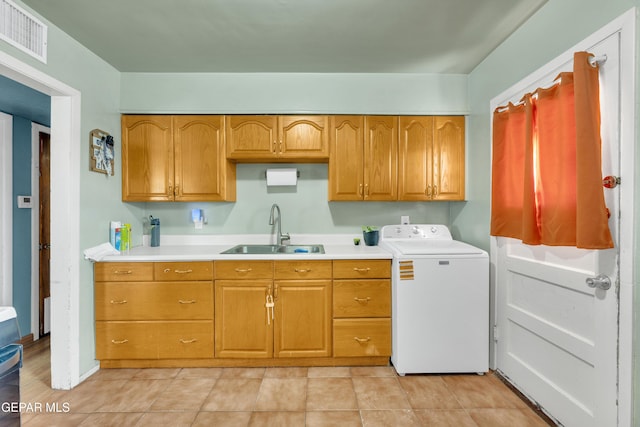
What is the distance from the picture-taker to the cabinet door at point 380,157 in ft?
8.97

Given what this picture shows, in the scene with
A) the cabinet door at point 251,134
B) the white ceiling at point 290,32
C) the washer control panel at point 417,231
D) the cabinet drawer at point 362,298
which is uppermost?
the white ceiling at point 290,32

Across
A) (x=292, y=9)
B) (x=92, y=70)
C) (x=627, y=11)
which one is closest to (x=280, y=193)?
(x=292, y=9)

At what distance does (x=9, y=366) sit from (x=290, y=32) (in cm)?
221

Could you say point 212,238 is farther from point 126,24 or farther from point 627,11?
point 627,11

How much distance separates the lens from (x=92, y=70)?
2.38m

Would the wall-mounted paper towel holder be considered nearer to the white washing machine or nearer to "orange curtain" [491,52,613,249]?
the white washing machine

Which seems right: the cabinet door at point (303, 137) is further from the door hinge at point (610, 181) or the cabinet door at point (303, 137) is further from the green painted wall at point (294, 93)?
the door hinge at point (610, 181)

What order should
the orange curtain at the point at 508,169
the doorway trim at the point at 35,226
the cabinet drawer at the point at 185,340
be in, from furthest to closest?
the doorway trim at the point at 35,226 → the cabinet drawer at the point at 185,340 → the orange curtain at the point at 508,169

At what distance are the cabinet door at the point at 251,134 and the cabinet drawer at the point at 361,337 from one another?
5.16 ft

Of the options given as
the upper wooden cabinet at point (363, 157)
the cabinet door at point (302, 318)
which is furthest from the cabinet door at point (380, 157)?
the cabinet door at point (302, 318)

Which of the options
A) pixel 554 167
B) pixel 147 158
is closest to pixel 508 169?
pixel 554 167

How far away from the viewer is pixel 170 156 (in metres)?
2.71

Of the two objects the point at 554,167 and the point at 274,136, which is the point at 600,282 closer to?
the point at 554,167

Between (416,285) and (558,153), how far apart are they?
1.21 meters
